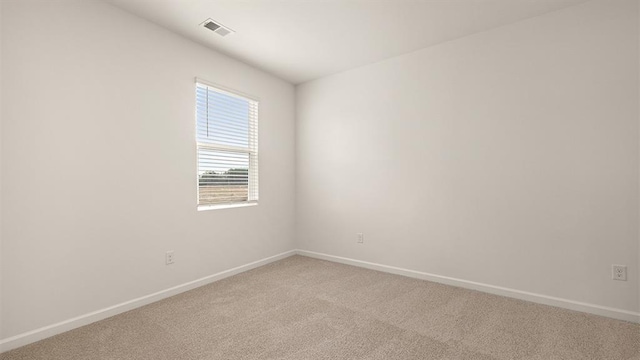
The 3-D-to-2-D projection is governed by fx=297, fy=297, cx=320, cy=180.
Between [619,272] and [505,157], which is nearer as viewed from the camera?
[619,272]

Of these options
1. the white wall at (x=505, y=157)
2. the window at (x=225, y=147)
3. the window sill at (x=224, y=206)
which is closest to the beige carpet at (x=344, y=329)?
the white wall at (x=505, y=157)

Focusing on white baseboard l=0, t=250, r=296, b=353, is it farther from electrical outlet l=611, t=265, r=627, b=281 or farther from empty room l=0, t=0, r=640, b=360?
electrical outlet l=611, t=265, r=627, b=281

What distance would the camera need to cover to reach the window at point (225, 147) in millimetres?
3232

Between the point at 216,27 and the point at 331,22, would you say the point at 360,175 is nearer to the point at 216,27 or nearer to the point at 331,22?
the point at 331,22

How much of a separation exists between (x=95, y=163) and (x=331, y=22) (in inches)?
92.5

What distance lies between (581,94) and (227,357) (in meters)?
3.38

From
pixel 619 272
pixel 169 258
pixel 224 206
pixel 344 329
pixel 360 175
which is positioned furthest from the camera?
pixel 360 175

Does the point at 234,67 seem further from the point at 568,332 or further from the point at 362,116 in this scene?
the point at 568,332

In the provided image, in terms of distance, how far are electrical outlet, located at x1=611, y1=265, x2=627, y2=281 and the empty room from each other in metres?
0.02

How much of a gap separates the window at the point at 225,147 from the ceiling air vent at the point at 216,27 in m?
0.55

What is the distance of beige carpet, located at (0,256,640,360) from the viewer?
6.28ft

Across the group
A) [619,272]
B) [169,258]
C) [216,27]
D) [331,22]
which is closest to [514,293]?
[619,272]

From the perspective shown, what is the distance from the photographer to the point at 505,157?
2.83m

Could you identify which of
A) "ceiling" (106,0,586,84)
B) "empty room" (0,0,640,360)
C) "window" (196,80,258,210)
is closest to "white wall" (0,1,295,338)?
"empty room" (0,0,640,360)
